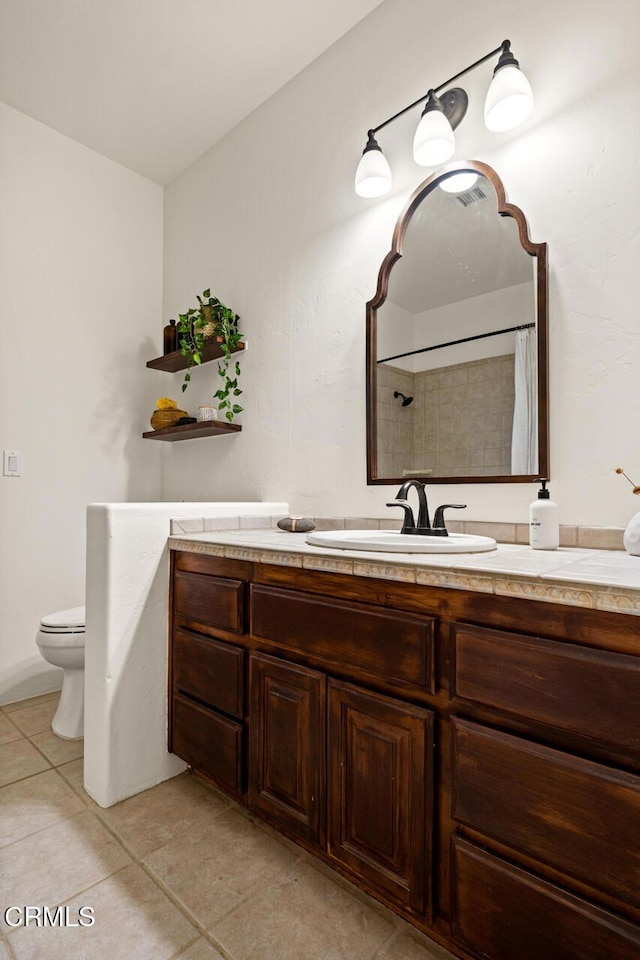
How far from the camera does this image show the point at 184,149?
2662 mm

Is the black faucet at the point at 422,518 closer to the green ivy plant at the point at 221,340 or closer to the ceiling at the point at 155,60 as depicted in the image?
the green ivy plant at the point at 221,340

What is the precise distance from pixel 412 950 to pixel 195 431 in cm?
204

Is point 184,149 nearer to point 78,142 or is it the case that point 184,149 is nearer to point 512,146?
point 78,142

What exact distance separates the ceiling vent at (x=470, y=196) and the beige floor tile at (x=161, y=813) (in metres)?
2.02

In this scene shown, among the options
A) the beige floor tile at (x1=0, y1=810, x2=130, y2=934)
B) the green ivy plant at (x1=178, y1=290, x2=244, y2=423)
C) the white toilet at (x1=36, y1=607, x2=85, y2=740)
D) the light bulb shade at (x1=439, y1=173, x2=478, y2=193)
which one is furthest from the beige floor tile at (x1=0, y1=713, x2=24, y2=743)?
the light bulb shade at (x1=439, y1=173, x2=478, y2=193)

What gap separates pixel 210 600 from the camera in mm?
1514

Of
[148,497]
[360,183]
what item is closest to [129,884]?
[148,497]

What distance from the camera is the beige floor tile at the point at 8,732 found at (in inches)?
77.9

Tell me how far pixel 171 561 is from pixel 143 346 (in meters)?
1.67

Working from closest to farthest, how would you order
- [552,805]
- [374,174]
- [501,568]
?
[552,805] < [501,568] < [374,174]

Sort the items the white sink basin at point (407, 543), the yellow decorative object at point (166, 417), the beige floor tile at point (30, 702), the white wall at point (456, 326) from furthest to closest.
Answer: the yellow decorative object at point (166, 417)
the beige floor tile at point (30, 702)
the white wall at point (456, 326)
the white sink basin at point (407, 543)

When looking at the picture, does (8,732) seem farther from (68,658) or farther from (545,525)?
(545,525)

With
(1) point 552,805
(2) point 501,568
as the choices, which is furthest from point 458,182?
(1) point 552,805

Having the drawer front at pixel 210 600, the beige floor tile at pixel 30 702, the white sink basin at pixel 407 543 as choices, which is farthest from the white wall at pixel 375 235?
the beige floor tile at pixel 30 702
